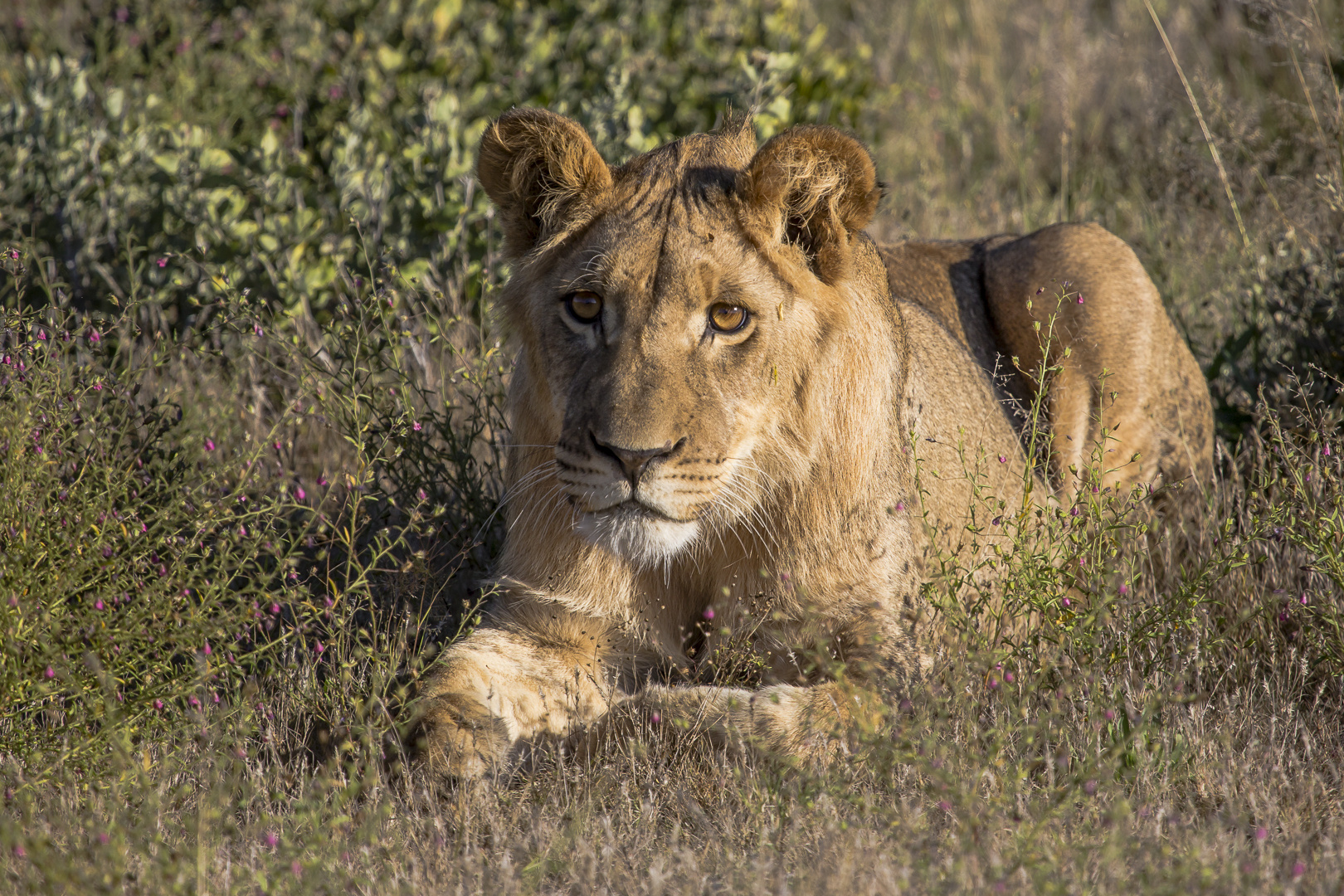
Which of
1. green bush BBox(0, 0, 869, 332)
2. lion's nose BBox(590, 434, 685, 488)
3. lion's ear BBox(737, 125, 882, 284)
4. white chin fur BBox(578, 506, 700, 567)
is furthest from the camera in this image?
green bush BBox(0, 0, 869, 332)

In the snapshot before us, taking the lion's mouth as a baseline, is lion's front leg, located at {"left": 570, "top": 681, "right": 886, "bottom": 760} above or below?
below

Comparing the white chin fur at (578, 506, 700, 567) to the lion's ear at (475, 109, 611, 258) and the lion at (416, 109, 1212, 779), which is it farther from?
the lion's ear at (475, 109, 611, 258)

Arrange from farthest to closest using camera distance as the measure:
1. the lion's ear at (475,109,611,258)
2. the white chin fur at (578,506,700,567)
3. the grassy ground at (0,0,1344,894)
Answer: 1. the lion's ear at (475,109,611,258)
2. the white chin fur at (578,506,700,567)
3. the grassy ground at (0,0,1344,894)

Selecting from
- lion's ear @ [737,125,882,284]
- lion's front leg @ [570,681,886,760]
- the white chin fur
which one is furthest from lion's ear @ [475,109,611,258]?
lion's front leg @ [570,681,886,760]

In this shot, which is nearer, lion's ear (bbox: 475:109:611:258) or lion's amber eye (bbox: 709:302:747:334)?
lion's amber eye (bbox: 709:302:747:334)

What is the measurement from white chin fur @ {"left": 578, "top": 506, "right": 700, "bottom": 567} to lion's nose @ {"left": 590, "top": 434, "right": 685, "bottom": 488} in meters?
0.11

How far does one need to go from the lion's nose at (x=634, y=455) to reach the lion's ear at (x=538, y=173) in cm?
84

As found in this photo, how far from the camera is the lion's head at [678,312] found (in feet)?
11.3

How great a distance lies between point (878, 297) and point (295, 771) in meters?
2.27

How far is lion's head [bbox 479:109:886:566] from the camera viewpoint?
3.43 meters

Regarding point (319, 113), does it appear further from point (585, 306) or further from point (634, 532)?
point (634, 532)

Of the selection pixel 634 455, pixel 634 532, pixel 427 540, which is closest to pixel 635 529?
pixel 634 532

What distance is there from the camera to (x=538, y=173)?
3912 mm

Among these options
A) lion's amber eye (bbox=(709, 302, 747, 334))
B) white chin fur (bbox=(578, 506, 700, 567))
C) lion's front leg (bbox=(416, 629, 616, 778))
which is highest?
lion's amber eye (bbox=(709, 302, 747, 334))
